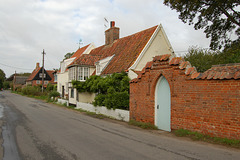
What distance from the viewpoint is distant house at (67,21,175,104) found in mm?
17634

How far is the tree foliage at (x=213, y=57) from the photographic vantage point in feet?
46.6

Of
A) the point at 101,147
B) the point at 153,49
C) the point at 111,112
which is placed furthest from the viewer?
the point at 153,49

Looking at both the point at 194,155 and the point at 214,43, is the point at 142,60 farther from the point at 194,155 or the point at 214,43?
the point at 194,155

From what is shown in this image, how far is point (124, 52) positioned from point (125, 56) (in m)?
1.19

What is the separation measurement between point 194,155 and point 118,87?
10005 millimetres

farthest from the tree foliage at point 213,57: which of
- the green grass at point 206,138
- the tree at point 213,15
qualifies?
the green grass at point 206,138

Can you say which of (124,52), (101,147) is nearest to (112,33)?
(124,52)

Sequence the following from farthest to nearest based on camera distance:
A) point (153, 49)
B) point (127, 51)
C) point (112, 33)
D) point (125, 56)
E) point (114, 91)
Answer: point (112, 33), point (127, 51), point (125, 56), point (153, 49), point (114, 91)

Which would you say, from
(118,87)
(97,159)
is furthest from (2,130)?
(118,87)

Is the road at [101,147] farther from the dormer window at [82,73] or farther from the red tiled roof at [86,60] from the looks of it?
the red tiled roof at [86,60]

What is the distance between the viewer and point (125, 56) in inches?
767

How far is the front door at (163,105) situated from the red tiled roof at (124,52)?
22.1 feet

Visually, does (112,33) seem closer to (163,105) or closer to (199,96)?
(163,105)

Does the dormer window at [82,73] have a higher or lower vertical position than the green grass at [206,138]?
higher
